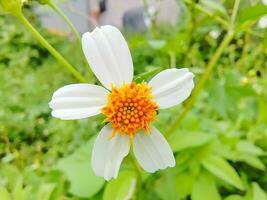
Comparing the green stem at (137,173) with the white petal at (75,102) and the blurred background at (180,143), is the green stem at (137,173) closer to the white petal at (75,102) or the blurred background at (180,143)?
the blurred background at (180,143)

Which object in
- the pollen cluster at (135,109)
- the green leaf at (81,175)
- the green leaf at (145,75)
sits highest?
the green leaf at (145,75)

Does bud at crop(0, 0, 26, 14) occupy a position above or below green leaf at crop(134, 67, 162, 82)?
above

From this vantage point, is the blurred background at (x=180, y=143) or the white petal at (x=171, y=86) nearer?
the white petal at (x=171, y=86)

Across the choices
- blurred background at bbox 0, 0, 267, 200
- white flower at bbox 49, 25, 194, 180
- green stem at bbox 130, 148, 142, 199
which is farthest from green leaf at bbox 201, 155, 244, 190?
white flower at bbox 49, 25, 194, 180

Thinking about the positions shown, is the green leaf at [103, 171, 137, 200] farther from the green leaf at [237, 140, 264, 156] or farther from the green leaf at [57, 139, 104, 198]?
the green leaf at [237, 140, 264, 156]

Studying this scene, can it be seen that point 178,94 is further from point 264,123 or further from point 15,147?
point 15,147

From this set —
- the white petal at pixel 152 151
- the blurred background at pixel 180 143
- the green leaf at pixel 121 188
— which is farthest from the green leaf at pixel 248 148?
the white petal at pixel 152 151
